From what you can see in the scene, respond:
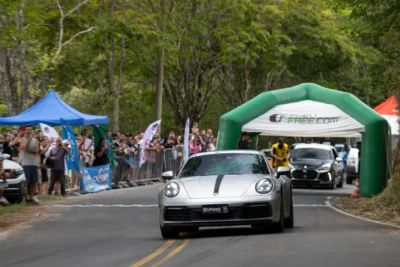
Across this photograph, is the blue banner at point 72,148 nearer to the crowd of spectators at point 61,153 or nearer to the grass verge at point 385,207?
the crowd of spectators at point 61,153

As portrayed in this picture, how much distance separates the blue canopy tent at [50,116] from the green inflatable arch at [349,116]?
464cm

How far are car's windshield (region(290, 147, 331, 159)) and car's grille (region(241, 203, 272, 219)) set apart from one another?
2027cm

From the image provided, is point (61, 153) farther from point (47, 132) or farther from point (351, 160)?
point (351, 160)

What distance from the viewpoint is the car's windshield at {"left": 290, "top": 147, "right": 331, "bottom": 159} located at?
113 feet

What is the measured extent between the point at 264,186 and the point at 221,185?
673 mm

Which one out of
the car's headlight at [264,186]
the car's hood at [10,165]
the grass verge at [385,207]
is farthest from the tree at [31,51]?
the car's headlight at [264,186]

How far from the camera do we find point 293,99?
2814 cm

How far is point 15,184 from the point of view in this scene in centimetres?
2206

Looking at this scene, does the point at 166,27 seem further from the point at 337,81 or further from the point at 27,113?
the point at 337,81

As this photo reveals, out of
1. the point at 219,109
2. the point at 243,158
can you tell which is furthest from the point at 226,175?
the point at 219,109

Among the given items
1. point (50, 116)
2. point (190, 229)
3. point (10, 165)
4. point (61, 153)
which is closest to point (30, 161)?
point (10, 165)

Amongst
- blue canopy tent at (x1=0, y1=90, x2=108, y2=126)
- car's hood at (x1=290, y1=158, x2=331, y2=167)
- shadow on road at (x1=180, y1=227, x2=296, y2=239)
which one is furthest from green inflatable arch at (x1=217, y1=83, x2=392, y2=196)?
shadow on road at (x1=180, y1=227, x2=296, y2=239)

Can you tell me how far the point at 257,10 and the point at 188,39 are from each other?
4928mm

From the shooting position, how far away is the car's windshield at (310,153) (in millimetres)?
34312
